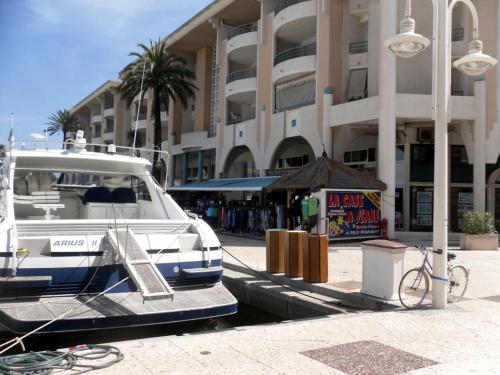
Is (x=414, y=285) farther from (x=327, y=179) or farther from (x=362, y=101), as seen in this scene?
(x=362, y=101)

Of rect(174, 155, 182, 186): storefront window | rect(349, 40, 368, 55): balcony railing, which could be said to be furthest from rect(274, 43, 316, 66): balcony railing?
rect(174, 155, 182, 186): storefront window

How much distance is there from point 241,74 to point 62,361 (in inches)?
1171

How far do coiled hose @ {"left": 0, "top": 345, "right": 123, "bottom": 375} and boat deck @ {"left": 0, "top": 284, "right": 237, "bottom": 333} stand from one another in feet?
2.11

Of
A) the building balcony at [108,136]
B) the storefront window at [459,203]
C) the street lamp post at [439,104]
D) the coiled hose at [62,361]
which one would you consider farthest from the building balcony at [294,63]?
the building balcony at [108,136]

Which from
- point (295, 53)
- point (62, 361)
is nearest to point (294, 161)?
point (295, 53)

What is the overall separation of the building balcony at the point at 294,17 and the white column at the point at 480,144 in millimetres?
8883

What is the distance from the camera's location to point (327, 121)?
24000 millimetres

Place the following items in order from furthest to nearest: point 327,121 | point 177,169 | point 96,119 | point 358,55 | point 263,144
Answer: point 96,119 < point 177,169 < point 263,144 < point 358,55 < point 327,121

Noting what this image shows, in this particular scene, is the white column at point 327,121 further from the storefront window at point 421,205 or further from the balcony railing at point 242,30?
the balcony railing at point 242,30

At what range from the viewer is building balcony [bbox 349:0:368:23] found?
965 inches

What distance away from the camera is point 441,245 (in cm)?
770

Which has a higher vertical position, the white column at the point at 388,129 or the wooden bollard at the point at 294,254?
the white column at the point at 388,129

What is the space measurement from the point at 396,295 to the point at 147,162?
15.7 feet

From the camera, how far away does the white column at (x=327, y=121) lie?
2400cm
